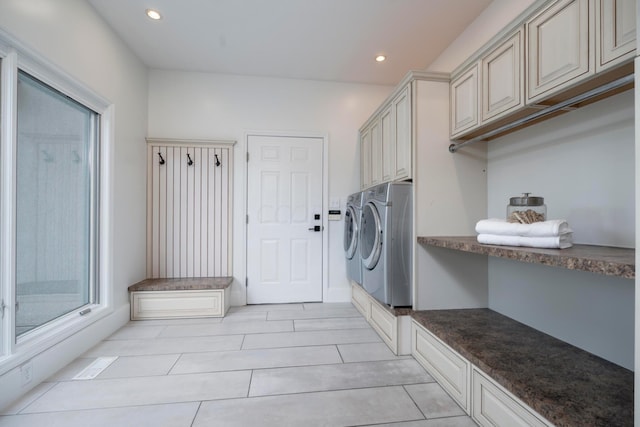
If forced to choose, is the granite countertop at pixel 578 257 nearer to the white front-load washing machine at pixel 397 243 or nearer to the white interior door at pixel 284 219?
the white front-load washing machine at pixel 397 243

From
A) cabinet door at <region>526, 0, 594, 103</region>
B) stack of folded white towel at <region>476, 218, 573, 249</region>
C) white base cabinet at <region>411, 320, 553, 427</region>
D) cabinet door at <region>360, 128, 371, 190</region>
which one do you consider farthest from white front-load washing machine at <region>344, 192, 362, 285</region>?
cabinet door at <region>526, 0, 594, 103</region>

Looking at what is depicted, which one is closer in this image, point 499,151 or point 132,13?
point 499,151

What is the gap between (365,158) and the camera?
11.0 feet

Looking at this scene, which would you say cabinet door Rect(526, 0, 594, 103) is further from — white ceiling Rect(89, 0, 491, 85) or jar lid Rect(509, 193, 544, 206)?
white ceiling Rect(89, 0, 491, 85)

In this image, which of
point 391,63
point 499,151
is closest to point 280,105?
point 391,63

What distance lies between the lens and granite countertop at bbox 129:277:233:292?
2879 millimetres

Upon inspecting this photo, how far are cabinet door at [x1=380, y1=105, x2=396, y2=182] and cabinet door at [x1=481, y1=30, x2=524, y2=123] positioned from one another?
0.80m

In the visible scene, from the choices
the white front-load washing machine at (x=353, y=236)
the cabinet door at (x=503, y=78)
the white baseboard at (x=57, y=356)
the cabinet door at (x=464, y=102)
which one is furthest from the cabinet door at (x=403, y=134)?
the white baseboard at (x=57, y=356)

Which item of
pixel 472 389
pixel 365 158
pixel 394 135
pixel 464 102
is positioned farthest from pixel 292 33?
pixel 472 389

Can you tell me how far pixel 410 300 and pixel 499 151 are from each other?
129 centimetres

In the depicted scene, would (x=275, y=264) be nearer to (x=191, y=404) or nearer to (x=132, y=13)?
(x=191, y=404)

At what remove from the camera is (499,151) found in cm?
211

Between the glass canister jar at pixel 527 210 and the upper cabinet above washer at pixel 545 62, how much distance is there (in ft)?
1.41

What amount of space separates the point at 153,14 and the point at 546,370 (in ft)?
11.7
